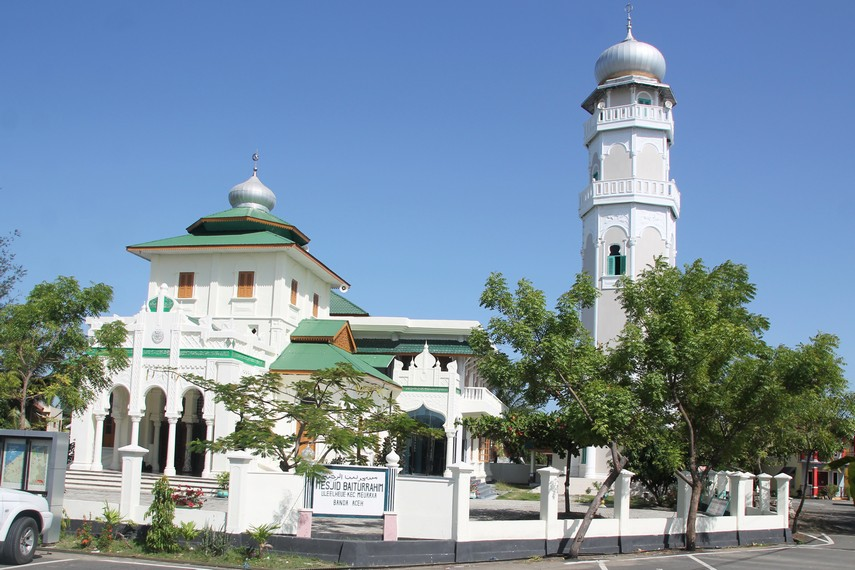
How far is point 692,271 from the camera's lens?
72.4ft

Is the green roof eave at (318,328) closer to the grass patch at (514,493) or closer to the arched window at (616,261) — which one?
the grass patch at (514,493)

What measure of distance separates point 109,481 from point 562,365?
52.4 ft

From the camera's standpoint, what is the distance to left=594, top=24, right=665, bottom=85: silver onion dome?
144 ft

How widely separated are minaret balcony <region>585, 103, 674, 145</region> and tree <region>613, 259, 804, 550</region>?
Answer: 74.8ft

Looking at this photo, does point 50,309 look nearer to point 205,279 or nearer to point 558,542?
point 205,279

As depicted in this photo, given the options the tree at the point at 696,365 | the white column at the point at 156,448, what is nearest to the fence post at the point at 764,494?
the tree at the point at 696,365

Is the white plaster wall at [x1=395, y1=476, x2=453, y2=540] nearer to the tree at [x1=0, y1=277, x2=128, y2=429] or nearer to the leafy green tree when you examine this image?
the leafy green tree

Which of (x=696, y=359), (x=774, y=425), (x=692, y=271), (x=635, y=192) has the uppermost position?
(x=635, y=192)

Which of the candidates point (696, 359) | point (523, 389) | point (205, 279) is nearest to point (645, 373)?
point (696, 359)

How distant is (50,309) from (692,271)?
17.6 m

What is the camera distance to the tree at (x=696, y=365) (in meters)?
18.8

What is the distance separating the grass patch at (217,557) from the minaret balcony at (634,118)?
32693 mm

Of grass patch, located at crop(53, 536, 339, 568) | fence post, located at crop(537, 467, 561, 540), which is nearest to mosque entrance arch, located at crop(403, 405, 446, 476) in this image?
fence post, located at crop(537, 467, 561, 540)

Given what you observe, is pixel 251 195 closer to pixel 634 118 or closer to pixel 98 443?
pixel 98 443
